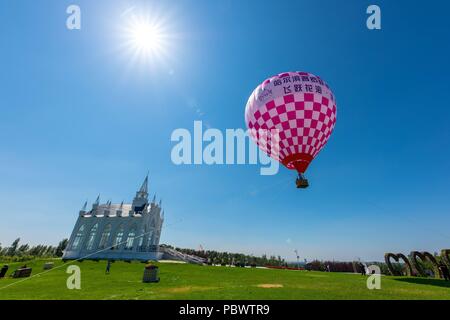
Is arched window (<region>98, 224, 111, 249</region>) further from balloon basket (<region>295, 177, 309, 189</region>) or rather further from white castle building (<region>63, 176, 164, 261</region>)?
balloon basket (<region>295, 177, 309, 189</region>)

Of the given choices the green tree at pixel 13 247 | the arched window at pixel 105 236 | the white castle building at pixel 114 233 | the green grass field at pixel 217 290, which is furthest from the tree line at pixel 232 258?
the green tree at pixel 13 247

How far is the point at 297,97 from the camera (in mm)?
12961

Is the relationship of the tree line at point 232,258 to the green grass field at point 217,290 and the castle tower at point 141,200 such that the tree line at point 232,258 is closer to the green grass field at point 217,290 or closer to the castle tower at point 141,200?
the castle tower at point 141,200

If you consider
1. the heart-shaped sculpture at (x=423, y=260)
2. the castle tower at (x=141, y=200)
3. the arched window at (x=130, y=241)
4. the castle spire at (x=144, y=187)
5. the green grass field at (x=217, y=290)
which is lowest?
the green grass field at (x=217, y=290)

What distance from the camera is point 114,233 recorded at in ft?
204

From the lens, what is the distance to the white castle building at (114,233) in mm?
57312

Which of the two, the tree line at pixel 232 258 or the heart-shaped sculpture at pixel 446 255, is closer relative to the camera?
the heart-shaped sculpture at pixel 446 255

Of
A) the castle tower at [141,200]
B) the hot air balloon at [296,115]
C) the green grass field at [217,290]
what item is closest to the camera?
the green grass field at [217,290]

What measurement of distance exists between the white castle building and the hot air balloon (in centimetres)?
5240

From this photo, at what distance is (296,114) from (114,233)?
64.7 meters

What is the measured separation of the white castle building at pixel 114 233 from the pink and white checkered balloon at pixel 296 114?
52459 mm

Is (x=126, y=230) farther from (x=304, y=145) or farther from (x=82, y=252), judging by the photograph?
(x=304, y=145)
